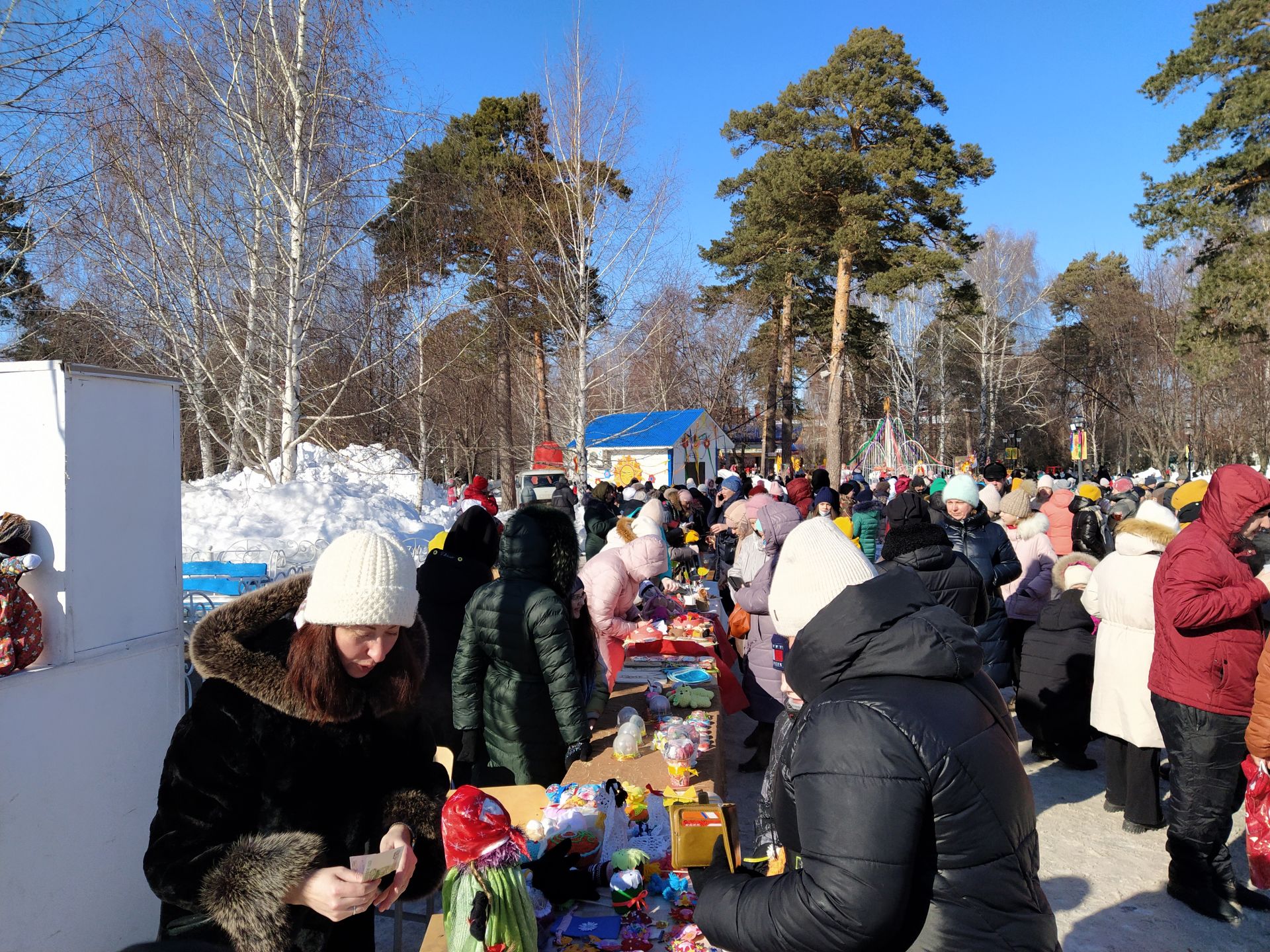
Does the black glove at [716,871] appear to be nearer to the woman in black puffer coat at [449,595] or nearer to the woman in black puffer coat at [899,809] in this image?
the woman in black puffer coat at [899,809]

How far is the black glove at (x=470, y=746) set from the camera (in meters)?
3.75

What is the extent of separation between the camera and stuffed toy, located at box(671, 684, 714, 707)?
4281 millimetres

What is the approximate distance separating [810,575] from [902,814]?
2.12 ft

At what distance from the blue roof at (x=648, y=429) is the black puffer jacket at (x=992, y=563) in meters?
25.4

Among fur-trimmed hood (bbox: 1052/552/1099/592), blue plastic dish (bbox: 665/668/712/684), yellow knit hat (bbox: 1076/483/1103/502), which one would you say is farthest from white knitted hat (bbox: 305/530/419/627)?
yellow knit hat (bbox: 1076/483/1103/502)

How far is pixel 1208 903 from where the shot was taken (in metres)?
3.69

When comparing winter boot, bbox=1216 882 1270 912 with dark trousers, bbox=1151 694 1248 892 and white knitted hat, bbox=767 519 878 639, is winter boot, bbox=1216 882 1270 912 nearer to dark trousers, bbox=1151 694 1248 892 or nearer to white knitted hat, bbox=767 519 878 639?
dark trousers, bbox=1151 694 1248 892

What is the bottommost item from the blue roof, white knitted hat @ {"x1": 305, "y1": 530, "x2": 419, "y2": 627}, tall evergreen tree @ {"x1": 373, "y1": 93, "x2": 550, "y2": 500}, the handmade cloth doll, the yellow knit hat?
the handmade cloth doll

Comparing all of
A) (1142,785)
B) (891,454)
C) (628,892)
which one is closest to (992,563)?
(1142,785)

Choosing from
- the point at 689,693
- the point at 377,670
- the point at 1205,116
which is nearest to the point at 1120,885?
the point at 689,693

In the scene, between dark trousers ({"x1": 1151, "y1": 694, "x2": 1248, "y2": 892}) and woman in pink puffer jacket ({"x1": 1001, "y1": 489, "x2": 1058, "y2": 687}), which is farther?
woman in pink puffer jacket ({"x1": 1001, "y1": 489, "x2": 1058, "y2": 687})

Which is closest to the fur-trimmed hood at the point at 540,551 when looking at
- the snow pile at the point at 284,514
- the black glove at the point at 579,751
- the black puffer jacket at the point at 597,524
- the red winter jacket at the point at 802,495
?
the black glove at the point at 579,751

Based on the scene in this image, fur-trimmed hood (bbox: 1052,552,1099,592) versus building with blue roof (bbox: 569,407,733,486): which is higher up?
building with blue roof (bbox: 569,407,733,486)

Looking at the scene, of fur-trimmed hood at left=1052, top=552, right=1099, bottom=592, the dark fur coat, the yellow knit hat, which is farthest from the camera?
the yellow knit hat
